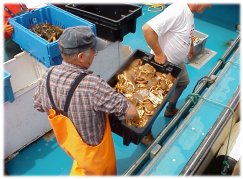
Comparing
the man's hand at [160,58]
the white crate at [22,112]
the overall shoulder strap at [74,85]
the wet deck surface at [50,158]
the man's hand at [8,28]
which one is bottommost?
the wet deck surface at [50,158]

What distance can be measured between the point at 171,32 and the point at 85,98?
1.37m

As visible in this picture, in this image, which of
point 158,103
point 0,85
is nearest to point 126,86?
point 158,103

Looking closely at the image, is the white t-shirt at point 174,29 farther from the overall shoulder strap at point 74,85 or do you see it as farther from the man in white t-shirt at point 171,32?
the overall shoulder strap at point 74,85

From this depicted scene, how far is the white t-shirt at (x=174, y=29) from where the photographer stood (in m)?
2.61

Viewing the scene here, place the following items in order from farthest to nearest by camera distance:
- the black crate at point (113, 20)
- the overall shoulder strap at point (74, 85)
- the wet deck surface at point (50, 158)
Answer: the black crate at point (113, 20), the wet deck surface at point (50, 158), the overall shoulder strap at point (74, 85)

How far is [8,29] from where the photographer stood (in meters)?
3.25

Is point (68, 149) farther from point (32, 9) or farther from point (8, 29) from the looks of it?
point (32, 9)

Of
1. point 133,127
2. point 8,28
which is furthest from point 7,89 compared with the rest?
point 133,127

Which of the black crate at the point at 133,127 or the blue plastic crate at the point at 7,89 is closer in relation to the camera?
the black crate at the point at 133,127

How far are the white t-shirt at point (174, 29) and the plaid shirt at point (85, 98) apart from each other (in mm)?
978

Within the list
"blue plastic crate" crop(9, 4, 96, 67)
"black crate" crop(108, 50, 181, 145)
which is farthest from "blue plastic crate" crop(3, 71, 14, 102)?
"black crate" crop(108, 50, 181, 145)

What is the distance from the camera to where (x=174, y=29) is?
9.11ft

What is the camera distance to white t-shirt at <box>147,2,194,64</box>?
8.56 feet

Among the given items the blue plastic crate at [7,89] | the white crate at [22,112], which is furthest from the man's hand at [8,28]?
the blue plastic crate at [7,89]
